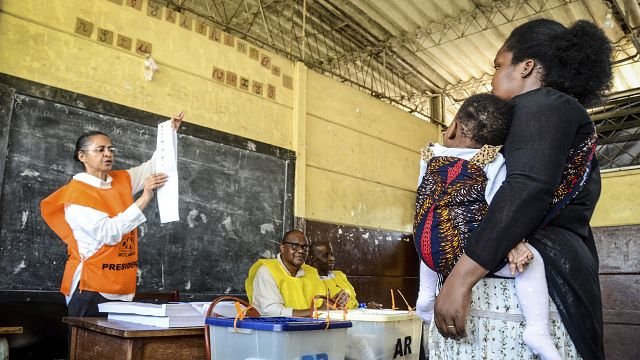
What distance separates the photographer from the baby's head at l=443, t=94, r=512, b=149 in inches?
43.1

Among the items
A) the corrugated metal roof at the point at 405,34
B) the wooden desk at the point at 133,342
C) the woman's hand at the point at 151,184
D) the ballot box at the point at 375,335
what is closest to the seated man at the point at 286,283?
the ballot box at the point at 375,335

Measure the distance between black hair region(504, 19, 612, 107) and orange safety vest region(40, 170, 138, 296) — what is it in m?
2.06

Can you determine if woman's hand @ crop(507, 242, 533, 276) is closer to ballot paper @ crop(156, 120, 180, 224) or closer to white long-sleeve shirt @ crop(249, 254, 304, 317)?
ballot paper @ crop(156, 120, 180, 224)

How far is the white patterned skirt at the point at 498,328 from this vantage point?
1.05 m

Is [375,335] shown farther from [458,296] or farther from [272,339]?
[458,296]

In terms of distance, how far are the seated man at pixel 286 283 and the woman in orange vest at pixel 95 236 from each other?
36.6 inches

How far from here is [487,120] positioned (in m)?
1.10

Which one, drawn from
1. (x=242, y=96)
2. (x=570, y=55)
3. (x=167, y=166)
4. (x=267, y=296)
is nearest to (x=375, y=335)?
(x=267, y=296)

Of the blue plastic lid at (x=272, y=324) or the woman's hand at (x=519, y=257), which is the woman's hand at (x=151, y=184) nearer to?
the blue plastic lid at (x=272, y=324)

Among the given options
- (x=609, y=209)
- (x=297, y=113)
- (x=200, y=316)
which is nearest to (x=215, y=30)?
(x=297, y=113)

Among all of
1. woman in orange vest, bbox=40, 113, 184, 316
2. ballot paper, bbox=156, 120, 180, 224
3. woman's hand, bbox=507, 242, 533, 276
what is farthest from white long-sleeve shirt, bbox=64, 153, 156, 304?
woman's hand, bbox=507, 242, 533, 276

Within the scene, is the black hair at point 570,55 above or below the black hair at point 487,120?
above

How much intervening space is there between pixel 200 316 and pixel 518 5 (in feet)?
20.6

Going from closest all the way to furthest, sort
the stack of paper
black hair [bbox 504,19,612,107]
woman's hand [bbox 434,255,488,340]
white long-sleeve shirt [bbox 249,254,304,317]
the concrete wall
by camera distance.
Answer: woman's hand [bbox 434,255,488,340] < black hair [bbox 504,19,612,107] < the stack of paper < white long-sleeve shirt [bbox 249,254,304,317] < the concrete wall
